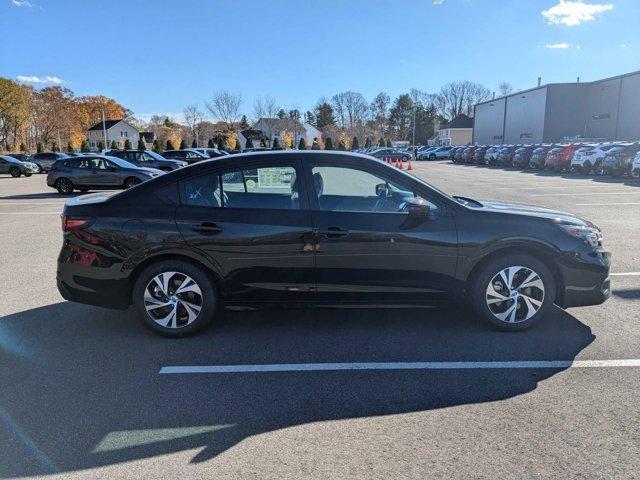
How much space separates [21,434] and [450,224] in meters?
3.59

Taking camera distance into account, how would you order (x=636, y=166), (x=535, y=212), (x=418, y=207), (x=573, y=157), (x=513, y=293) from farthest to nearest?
(x=573, y=157)
(x=636, y=166)
(x=535, y=212)
(x=513, y=293)
(x=418, y=207)

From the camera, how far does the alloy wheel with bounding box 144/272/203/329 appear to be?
14.9 feet

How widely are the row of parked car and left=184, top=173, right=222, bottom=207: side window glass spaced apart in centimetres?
2355

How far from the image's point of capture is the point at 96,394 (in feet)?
12.0

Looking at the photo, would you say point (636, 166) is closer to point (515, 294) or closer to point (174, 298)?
point (515, 294)

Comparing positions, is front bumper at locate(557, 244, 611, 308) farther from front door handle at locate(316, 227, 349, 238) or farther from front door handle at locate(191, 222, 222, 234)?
front door handle at locate(191, 222, 222, 234)

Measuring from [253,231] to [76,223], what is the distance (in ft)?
5.48

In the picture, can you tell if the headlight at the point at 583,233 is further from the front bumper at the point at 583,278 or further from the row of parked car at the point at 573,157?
the row of parked car at the point at 573,157

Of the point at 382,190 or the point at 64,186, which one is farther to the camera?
the point at 64,186

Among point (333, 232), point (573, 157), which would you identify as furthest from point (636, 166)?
point (333, 232)

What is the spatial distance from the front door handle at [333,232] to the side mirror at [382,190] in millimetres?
532

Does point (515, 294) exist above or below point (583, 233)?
below

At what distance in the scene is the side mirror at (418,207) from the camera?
436cm

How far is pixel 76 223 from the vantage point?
4641mm
